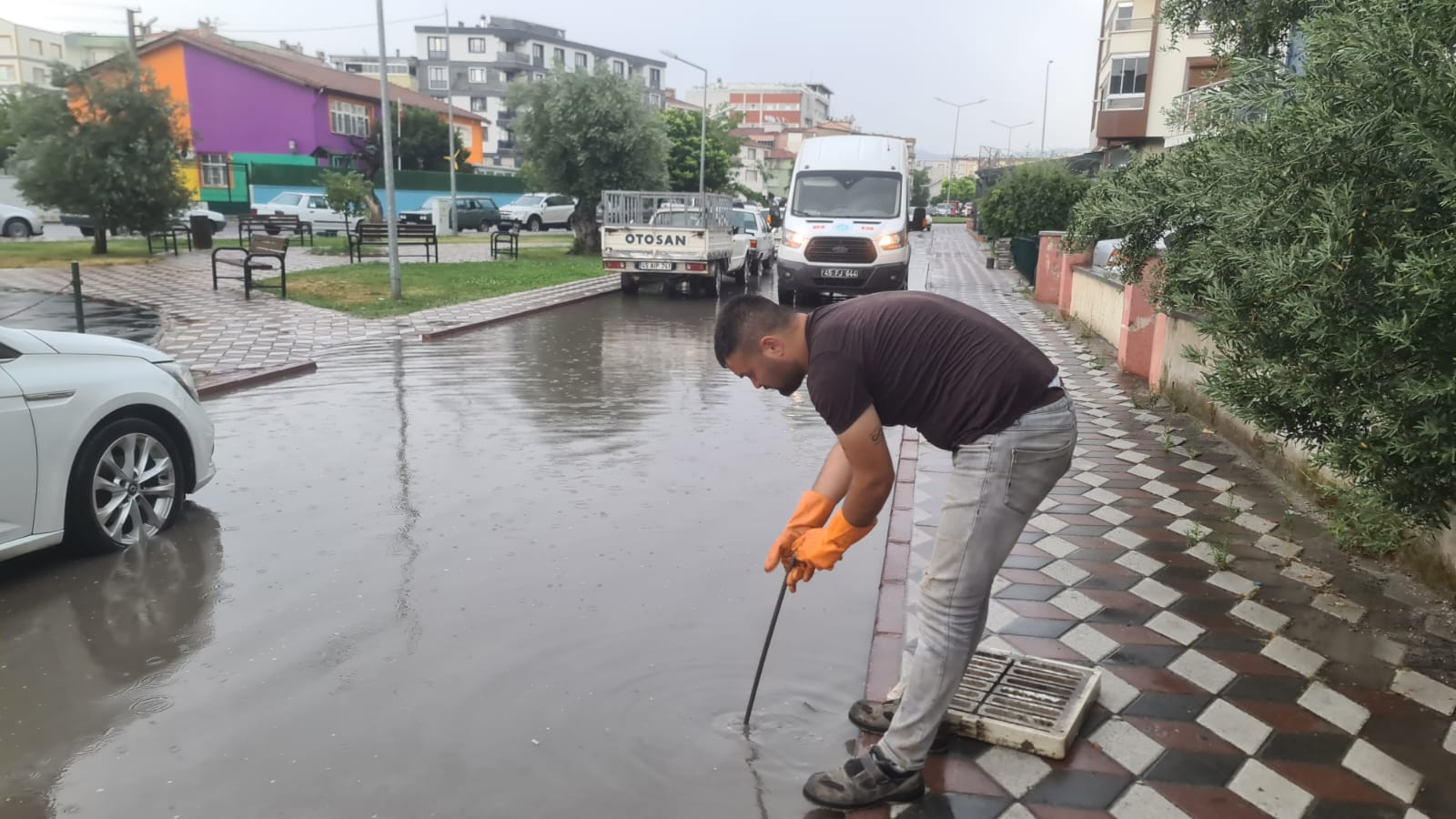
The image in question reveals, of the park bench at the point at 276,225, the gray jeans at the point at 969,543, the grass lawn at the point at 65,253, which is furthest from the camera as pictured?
the park bench at the point at 276,225

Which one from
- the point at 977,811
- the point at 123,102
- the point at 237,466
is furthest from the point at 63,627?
the point at 123,102

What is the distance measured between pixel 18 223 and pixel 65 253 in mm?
9201

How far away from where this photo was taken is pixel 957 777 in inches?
128

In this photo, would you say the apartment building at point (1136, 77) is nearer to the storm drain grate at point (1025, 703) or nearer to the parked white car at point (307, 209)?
the parked white car at point (307, 209)

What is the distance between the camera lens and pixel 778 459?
7.36 meters

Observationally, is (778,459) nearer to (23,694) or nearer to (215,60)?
(23,694)

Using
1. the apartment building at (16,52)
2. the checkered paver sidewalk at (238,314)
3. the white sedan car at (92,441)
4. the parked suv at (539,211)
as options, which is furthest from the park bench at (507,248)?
the apartment building at (16,52)

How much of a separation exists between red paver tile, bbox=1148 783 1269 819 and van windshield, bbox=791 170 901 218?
15846mm

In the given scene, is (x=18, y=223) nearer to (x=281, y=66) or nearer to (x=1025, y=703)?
(x=281, y=66)

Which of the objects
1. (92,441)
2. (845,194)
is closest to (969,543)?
(92,441)

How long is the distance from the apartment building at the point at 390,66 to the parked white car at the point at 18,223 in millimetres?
60043

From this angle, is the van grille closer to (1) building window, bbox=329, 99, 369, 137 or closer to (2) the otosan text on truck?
(2) the otosan text on truck

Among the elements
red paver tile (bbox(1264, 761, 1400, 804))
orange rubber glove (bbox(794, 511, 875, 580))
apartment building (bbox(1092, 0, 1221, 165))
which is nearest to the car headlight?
orange rubber glove (bbox(794, 511, 875, 580))

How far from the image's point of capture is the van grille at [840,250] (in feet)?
57.6
